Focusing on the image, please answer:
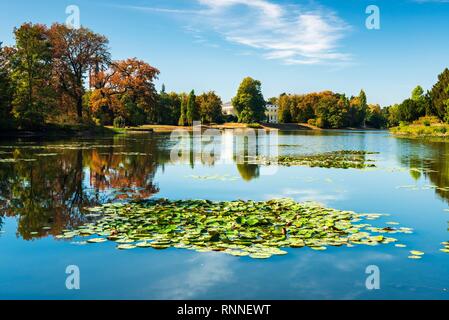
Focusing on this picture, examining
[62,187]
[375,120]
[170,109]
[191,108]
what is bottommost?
[62,187]

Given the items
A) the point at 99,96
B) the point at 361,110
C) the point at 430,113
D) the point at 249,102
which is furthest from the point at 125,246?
the point at 361,110

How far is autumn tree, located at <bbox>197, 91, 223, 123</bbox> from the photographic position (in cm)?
9544

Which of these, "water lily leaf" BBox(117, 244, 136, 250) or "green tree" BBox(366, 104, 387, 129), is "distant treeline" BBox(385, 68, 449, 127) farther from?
"water lily leaf" BBox(117, 244, 136, 250)

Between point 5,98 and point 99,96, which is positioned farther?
point 99,96

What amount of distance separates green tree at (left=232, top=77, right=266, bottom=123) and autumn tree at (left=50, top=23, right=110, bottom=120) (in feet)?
161

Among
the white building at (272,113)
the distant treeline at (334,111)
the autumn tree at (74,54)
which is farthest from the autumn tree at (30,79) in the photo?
the white building at (272,113)

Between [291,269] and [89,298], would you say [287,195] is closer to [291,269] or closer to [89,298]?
[291,269]

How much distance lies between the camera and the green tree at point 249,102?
3880 inches

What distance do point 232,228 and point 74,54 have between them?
163 ft

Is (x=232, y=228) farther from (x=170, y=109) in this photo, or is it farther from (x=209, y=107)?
(x=209, y=107)

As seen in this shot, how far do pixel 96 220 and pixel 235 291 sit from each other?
4377mm

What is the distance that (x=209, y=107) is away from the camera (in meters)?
95.4

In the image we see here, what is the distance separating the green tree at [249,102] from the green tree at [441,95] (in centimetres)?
3904

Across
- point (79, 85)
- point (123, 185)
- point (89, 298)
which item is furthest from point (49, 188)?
point (79, 85)
